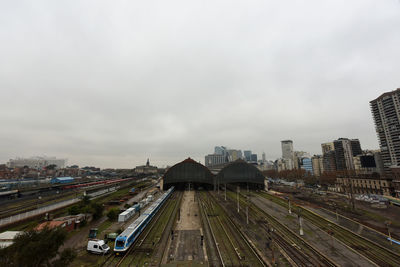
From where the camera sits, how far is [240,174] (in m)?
84.9

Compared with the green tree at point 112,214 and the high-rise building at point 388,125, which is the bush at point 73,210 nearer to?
the green tree at point 112,214

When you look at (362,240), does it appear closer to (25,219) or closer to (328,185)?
(25,219)

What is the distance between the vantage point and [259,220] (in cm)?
3862

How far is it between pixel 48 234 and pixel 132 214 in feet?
97.4

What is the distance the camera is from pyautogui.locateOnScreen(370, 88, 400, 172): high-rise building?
96875 millimetres

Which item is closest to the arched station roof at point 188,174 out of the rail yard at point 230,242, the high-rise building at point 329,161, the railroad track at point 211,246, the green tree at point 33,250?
the rail yard at point 230,242

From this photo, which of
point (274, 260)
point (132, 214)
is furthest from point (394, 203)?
point (132, 214)

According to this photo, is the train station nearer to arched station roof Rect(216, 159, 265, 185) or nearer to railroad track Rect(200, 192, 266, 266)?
arched station roof Rect(216, 159, 265, 185)

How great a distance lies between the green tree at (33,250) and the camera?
1212cm

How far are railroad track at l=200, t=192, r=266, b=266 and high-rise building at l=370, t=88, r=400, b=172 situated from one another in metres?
116

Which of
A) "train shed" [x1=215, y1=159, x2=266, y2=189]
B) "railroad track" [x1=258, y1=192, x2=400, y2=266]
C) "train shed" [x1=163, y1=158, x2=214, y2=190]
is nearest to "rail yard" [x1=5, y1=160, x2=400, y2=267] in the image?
"railroad track" [x1=258, y1=192, x2=400, y2=266]

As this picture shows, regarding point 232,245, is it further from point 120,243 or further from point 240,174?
point 240,174

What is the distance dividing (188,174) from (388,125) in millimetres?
123052

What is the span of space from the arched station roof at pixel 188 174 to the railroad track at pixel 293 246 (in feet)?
155
